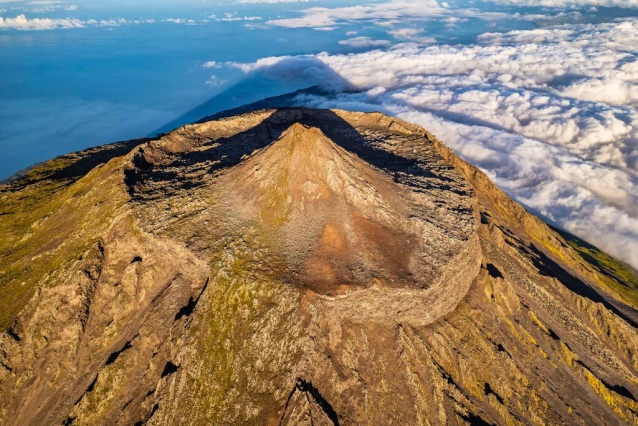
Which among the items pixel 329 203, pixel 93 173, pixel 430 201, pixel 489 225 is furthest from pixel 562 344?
pixel 93 173

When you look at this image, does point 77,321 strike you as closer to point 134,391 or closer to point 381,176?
point 134,391

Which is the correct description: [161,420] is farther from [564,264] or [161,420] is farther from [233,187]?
[564,264]

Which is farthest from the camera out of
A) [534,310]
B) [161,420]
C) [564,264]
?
[564,264]

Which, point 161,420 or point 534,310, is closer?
point 161,420

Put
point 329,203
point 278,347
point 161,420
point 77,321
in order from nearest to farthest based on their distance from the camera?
point 161,420
point 278,347
point 77,321
point 329,203

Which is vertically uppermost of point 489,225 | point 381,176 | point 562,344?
point 381,176

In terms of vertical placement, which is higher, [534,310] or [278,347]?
[278,347]
